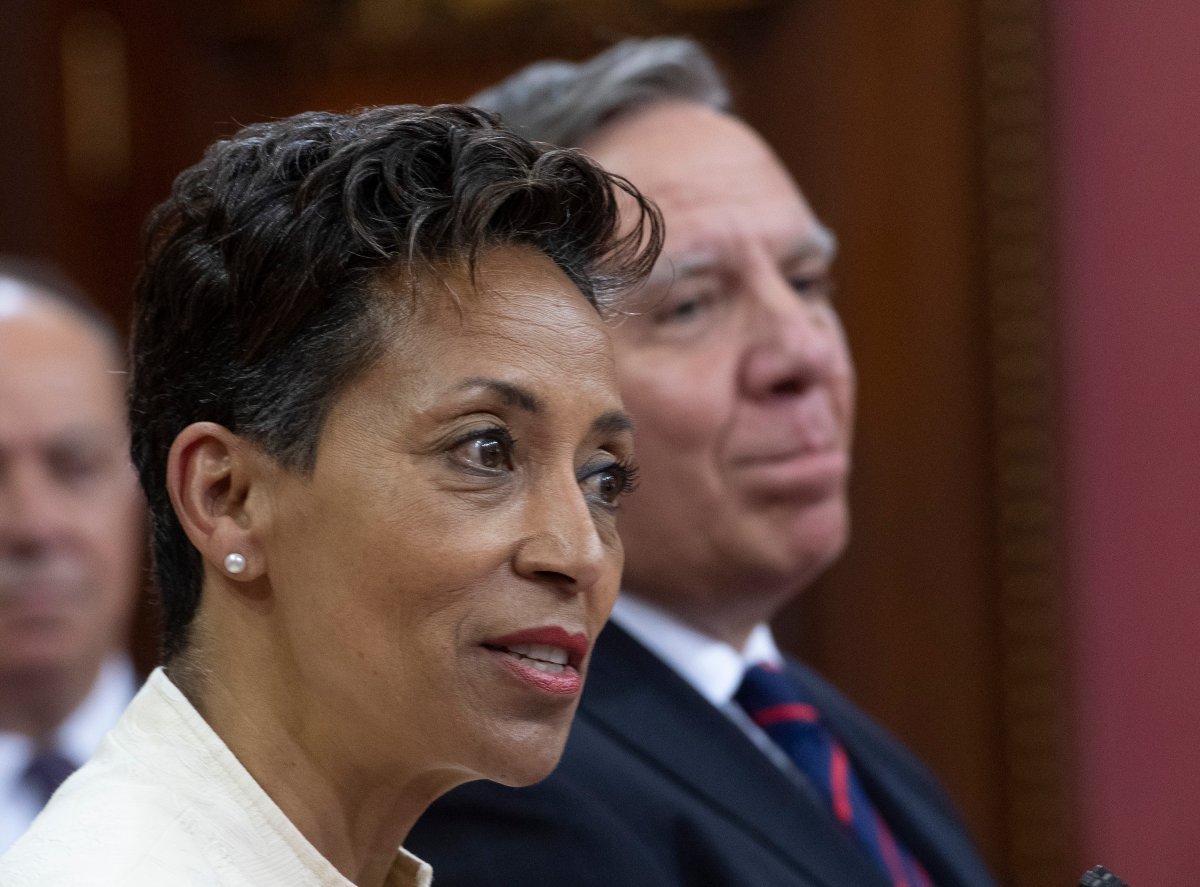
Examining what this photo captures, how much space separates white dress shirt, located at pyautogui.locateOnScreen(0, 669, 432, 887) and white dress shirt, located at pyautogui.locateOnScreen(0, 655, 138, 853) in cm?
134

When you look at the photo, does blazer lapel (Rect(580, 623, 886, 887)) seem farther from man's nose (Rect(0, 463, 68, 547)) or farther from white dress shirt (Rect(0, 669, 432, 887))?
man's nose (Rect(0, 463, 68, 547))

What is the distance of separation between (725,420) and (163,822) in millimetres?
1114

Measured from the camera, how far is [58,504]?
266cm

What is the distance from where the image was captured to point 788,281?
2305 millimetres

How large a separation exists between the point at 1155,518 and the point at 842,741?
Result: 3.18 ft

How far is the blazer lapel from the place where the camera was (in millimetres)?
1896

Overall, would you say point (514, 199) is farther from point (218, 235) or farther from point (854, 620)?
point (854, 620)

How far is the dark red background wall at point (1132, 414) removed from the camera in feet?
9.78

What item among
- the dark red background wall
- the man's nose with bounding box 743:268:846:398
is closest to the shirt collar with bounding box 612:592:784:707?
the man's nose with bounding box 743:268:846:398

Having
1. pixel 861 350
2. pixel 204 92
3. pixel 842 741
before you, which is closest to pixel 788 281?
pixel 842 741

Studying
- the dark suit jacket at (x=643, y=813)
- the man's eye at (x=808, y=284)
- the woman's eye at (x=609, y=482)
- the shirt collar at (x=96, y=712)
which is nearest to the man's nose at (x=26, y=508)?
the shirt collar at (x=96, y=712)

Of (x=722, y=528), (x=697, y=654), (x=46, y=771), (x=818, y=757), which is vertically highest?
(x=722, y=528)

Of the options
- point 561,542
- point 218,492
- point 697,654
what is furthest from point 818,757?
point 218,492

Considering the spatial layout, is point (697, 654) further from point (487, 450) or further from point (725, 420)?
point (487, 450)
